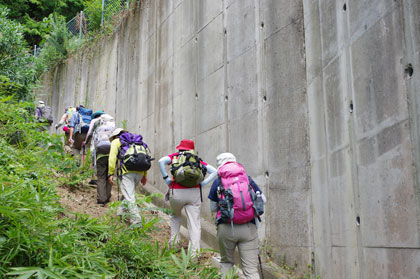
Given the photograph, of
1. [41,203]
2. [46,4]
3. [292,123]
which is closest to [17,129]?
[41,203]

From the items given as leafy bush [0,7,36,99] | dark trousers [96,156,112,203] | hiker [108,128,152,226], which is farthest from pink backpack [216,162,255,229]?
leafy bush [0,7,36,99]

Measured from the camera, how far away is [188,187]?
19.1ft

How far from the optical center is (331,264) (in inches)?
178

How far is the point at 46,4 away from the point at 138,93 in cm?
1562

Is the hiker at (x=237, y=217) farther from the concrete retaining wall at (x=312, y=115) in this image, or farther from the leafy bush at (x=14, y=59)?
the leafy bush at (x=14, y=59)

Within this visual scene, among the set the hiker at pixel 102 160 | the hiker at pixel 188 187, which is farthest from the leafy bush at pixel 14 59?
the hiker at pixel 188 187

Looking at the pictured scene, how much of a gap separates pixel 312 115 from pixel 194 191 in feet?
6.26

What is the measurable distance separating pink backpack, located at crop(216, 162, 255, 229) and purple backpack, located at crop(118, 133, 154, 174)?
78.8 inches

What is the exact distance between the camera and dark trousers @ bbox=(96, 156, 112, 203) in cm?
734

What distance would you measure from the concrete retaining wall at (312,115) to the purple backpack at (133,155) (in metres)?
1.44

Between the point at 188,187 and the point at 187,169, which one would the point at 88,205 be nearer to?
the point at 188,187

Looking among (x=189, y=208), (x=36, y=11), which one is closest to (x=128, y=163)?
(x=189, y=208)

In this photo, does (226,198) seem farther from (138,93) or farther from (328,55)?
(138,93)

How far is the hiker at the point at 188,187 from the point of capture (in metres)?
5.65
